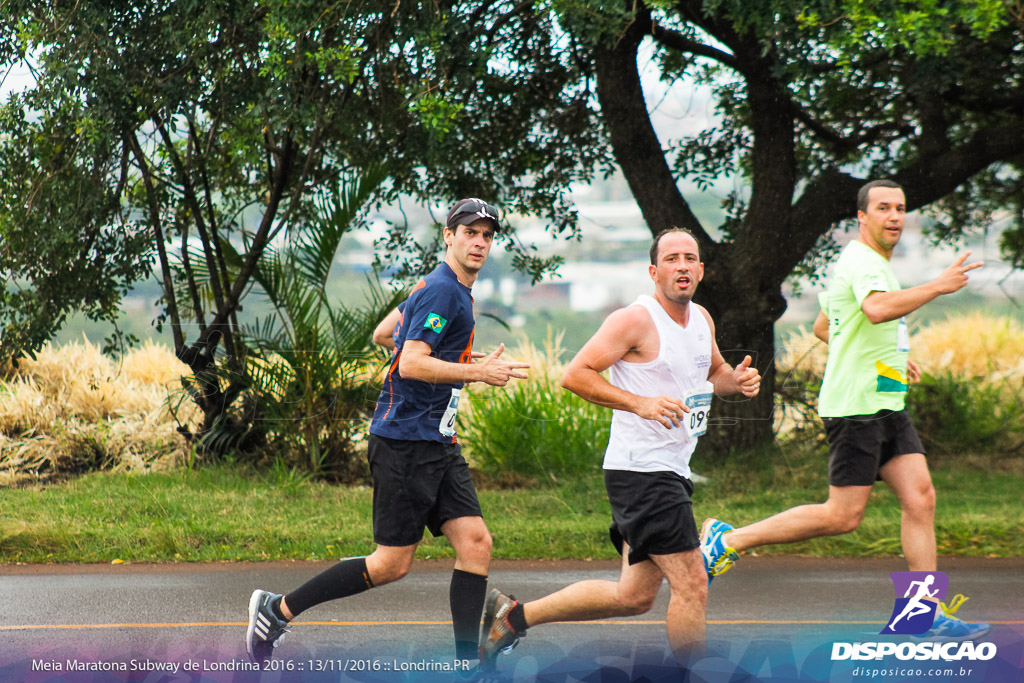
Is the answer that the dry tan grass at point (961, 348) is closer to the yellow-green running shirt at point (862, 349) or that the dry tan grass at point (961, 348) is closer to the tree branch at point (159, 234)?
the tree branch at point (159, 234)

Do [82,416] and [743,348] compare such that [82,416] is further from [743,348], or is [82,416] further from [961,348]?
[961,348]

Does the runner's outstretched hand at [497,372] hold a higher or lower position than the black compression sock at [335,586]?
higher

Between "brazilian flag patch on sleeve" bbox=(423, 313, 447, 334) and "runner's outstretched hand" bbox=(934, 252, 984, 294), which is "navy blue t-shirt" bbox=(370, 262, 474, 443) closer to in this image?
"brazilian flag patch on sleeve" bbox=(423, 313, 447, 334)

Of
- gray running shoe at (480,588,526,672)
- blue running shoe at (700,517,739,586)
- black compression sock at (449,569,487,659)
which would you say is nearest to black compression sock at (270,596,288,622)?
black compression sock at (449,569,487,659)

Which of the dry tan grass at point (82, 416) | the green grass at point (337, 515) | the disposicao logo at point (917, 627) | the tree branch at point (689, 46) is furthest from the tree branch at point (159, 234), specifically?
the disposicao logo at point (917, 627)

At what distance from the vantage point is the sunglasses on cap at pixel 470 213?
14.1 ft

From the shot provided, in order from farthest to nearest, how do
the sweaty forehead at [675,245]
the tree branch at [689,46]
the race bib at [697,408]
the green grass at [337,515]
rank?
the tree branch at [689,46] < the green grass at [337,515] < the sweaty forehead at [675,245] < the race bib at [697,408]

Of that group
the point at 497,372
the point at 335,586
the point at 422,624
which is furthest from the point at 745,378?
the point at 422,624

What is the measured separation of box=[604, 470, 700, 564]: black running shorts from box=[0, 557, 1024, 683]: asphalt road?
44 centimetres

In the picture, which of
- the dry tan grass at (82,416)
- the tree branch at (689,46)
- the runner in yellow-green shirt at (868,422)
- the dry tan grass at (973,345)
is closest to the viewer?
the runner in yellow-green shirt at (868,422)

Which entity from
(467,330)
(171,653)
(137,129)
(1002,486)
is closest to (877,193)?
(467,330)

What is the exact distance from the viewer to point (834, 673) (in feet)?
14.3

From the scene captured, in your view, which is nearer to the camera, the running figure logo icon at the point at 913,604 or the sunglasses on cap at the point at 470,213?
the sunglasses on cap at the point at 470,213

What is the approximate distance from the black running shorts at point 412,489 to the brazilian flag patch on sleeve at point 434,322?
48 cm
